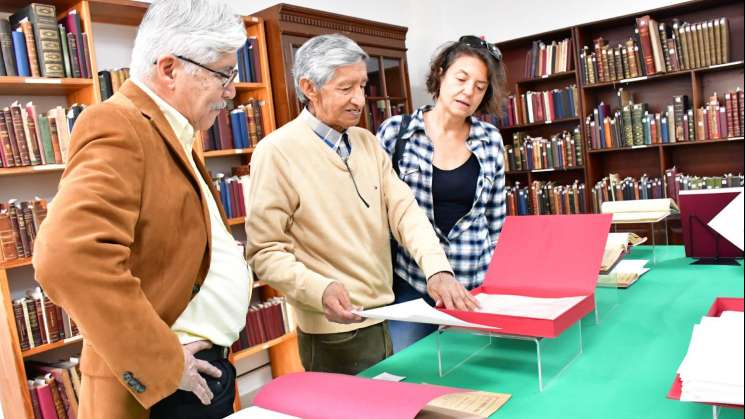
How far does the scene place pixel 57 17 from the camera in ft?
9.77

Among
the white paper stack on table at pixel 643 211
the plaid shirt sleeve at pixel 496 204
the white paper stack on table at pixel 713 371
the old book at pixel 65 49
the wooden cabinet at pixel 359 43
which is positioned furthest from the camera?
the wooden cabinet at pixel 359 43

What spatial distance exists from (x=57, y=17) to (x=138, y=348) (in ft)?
8.86

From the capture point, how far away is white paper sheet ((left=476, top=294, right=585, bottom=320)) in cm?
117

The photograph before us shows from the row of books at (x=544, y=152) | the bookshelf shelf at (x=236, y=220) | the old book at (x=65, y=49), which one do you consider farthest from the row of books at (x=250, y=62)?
the row of books at (x=544, y=152)

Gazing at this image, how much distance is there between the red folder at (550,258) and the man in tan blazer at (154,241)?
498 millimetres

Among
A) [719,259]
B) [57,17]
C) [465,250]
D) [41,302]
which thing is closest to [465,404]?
[465,250]

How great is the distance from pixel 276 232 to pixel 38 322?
1.89 m

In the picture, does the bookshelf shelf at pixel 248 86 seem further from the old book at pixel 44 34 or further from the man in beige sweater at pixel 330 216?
the man in beige sweater at pixel 330 216

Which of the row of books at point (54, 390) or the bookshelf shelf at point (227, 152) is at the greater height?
the bookshelf shelf at point (227, 152)

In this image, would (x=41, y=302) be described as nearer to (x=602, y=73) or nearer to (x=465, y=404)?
(x=465, y=404)

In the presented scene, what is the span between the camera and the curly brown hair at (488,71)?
1.95m

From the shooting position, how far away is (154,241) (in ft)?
3.24

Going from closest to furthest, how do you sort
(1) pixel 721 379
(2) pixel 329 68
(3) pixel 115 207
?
1. (1) pixel 721 379
2. (3) pixel 115 207
3. (2) pixel 329 68

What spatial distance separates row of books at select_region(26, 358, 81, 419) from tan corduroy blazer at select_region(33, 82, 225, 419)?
6.30 feet
